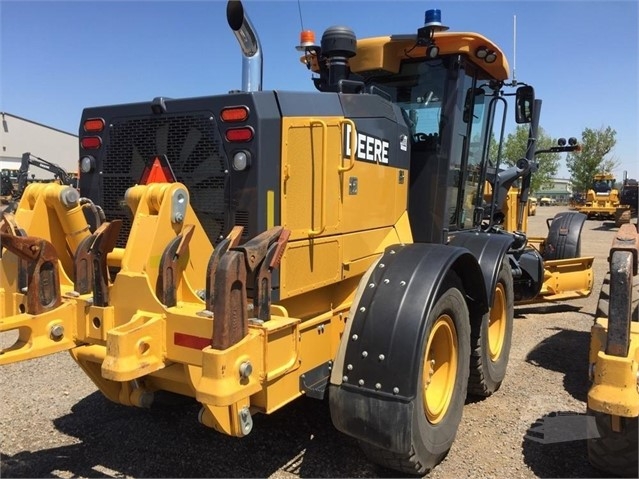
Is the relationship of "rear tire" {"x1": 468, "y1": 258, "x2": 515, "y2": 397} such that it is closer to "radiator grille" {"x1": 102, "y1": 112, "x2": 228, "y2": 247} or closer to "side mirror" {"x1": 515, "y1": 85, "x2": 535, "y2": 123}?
"side mirror" {"x1": 515, "y1": 85, "x2": 535, "y2": 123}

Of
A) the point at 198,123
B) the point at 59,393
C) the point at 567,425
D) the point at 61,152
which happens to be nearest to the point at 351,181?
the point at 198,123

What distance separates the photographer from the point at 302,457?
3367 millimetres

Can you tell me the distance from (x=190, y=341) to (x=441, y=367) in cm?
179

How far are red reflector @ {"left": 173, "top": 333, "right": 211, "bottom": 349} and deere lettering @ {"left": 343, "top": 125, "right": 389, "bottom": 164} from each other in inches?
56.5

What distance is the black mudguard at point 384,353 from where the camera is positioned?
2.74 m

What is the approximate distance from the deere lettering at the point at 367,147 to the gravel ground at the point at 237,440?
1936 millimetres

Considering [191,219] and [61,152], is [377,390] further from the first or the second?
[61,152]

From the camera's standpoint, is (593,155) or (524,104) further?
(593,155)

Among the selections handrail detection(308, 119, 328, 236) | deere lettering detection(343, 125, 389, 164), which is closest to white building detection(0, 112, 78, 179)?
deere lettering detection(343, 125, 389, 164)

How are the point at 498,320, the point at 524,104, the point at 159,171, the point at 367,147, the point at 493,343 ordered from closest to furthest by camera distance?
the point at 159,171
the point at 367,147
the point at 493,343
the point at 498,320
the point at 524,104

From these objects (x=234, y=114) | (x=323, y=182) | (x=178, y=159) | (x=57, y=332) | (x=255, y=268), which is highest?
(x=234, y=114)

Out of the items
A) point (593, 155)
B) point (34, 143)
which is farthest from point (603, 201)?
point (34, 143)

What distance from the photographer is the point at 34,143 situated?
130 feet

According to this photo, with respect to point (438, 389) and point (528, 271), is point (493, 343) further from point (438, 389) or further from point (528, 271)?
point (528, 271)
